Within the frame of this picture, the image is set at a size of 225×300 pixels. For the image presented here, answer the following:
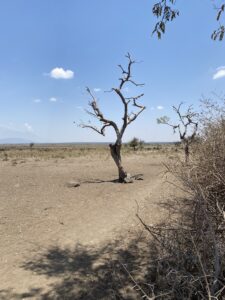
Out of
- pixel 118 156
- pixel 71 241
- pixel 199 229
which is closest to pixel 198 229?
pixel 199 229

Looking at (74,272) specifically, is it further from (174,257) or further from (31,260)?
(174,257)

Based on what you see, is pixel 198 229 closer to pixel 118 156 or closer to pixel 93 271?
pixel 93 271

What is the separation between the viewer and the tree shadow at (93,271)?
181 inches

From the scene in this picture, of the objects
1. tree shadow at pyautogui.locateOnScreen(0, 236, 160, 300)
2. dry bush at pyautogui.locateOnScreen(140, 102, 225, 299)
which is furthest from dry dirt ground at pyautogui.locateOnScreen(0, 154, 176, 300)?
dry bush at pyautogui.locateOnScreen(140, 102, 225, 299)

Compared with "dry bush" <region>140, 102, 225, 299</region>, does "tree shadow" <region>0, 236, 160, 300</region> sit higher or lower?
lower

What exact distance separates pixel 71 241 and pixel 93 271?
5.00 ft

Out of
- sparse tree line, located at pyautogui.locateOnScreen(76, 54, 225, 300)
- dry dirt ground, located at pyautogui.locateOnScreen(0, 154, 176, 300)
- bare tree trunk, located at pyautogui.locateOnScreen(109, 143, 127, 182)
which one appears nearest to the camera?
sparse tree line, located at pyautogui.locateOnScreen(76, 54, 225, 300)

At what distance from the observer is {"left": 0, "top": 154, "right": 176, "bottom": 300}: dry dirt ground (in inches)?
189

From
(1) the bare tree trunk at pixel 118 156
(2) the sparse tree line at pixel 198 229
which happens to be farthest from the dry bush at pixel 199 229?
(1) the bare tree trunk at pixel 118 156

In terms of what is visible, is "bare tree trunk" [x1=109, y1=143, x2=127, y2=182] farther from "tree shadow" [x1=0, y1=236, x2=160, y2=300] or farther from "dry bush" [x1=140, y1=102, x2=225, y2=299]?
"dry bush" [x1=140, y1=102, x2=225, y2=299]

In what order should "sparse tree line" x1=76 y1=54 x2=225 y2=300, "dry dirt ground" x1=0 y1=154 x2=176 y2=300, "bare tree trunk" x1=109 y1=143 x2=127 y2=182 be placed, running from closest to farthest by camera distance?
"sparse tree line" x1=76 y1=54 x2=225 y2=300, "dry dirt ground" x1=0 y1=154 x2=176 y2=300, "bare tree trunk" x1=109 y1=143 x2=127 y2=182

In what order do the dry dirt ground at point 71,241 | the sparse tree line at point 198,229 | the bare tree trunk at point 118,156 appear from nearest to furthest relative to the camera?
the sparse tree line at point 198,229 → the dry dirt ground at point 71,241 → the bare tree trunk at point 118,156

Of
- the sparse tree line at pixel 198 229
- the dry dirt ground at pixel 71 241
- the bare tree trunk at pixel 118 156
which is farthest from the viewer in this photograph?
the bare tree trunk at pixel 118 156

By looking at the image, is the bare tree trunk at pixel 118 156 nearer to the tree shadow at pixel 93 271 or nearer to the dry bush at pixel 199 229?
the tree shadow at pixel 93 271
